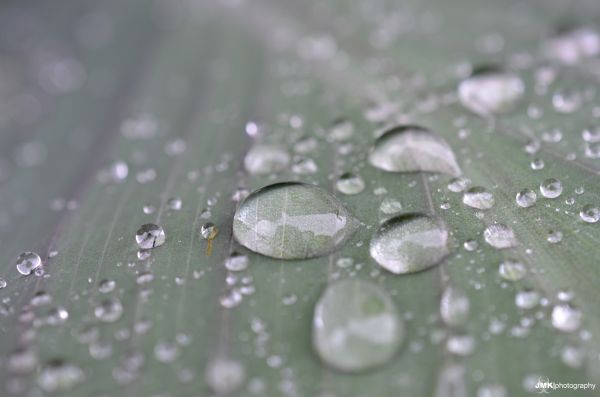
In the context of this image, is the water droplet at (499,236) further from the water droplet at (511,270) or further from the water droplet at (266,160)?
the water droplet at (266,160)

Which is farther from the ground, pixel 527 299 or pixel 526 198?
pixel 526 198

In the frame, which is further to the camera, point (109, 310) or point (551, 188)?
point (551, 188)

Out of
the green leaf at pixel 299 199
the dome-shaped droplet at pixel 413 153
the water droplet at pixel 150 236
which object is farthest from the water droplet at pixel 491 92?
the water droplet at pixel 150 236

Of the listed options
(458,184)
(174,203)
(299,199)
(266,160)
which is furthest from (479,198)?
(174,203)

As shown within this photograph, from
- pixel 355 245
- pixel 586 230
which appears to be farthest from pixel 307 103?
pixel 586 230

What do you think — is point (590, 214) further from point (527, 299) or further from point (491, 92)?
point (491, 92)

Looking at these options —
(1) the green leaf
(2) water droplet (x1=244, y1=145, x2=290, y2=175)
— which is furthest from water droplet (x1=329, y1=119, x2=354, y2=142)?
(2) water droplet (x1=244, y1=145, x2=290, y2=175)

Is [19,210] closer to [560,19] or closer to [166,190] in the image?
[166,190]
